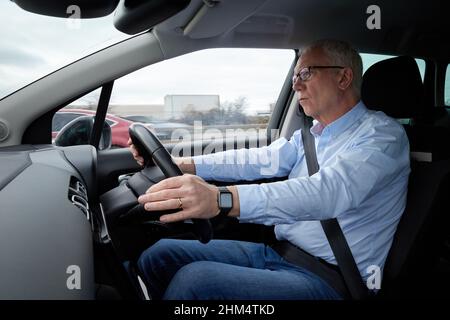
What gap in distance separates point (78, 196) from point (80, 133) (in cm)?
91

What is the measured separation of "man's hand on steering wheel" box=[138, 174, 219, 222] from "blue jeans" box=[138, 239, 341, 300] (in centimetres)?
30

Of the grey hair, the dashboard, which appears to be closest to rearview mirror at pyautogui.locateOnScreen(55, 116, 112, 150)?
the dashboard

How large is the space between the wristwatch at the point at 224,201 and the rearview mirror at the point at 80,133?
1205mm

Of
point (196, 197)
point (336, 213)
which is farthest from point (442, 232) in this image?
point (196, 197)

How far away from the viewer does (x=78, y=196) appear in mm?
1327

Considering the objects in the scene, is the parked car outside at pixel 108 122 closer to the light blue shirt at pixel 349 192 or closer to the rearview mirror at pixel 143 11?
the rearview mirror at pixel 143 11

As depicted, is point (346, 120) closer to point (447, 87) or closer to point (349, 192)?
point (349, 192)

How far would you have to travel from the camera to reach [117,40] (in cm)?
187

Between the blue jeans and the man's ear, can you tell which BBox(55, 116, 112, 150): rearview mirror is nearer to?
the blue jeans

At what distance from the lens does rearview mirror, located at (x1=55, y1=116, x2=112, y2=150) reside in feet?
6.72

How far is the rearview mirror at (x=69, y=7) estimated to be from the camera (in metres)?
0.92

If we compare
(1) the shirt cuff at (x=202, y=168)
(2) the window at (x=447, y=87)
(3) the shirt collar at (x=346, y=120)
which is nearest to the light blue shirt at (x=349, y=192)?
(3) the shirt collar at (x=346, y=120)

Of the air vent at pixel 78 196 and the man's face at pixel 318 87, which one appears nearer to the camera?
the air vent at pixel 78 196

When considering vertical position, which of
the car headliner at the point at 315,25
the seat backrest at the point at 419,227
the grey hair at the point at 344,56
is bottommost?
the seat backrest at the point at 419,227
